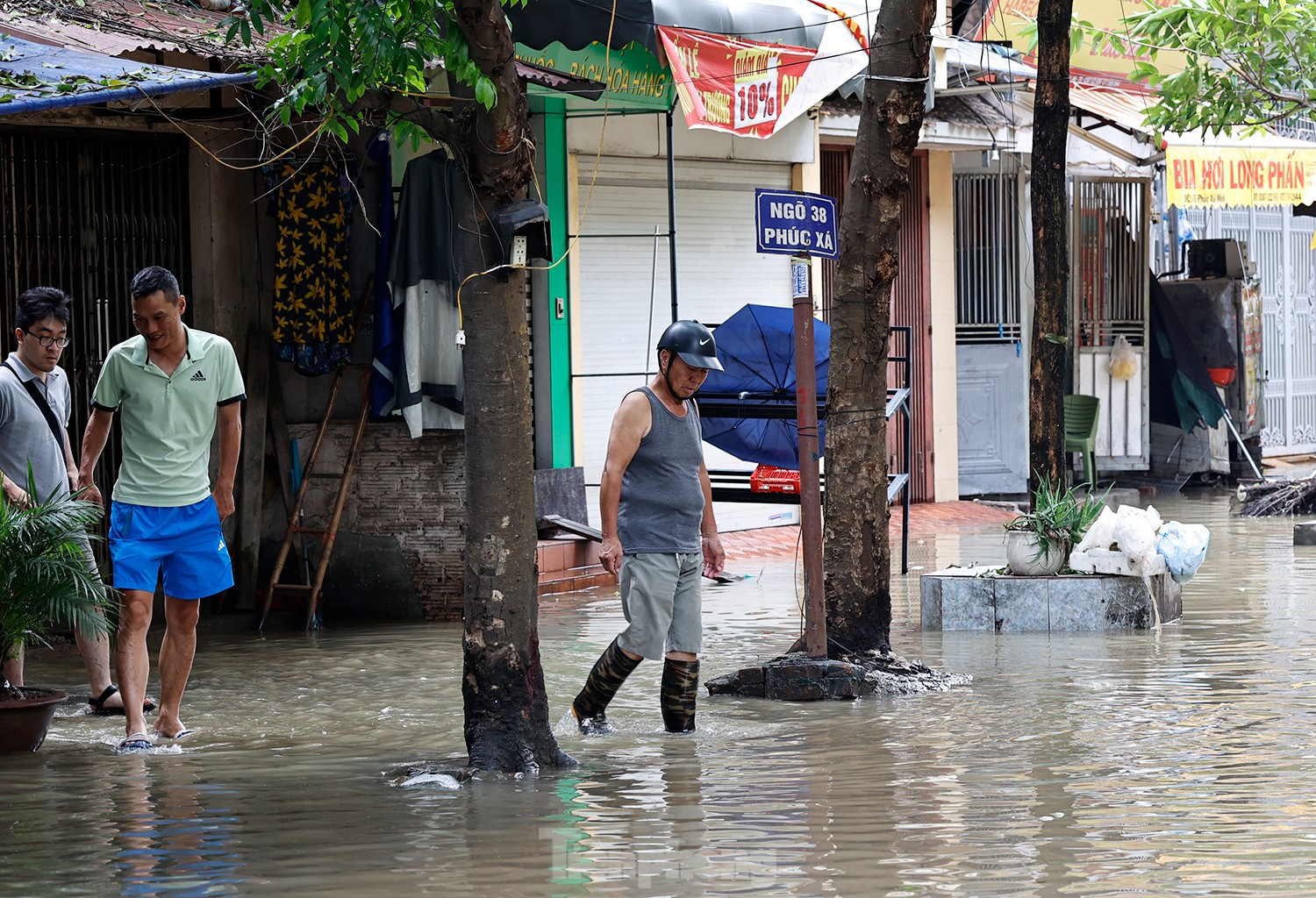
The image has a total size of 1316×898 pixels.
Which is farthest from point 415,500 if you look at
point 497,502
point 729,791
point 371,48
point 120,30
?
point 729,791

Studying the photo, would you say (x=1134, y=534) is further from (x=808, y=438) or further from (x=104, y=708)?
(x=104, y=708)

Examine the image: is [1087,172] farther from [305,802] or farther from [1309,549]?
[305,802]

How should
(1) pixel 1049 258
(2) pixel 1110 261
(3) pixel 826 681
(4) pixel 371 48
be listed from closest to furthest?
(4) pixel 371 48
(3) pixel 826 681
(1) pixel 1049 258
(2) pixel 1110 261

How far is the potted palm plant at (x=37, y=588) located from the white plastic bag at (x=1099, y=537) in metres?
5.81

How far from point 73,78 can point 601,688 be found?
3605 millimetres

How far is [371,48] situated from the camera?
6.45 metres

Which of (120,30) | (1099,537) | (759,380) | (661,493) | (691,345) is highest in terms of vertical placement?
(120,30)

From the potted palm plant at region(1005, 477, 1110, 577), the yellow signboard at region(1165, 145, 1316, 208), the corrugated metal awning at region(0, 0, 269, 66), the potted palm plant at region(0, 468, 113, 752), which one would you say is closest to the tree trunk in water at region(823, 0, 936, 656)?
the potted palm plant at region(1005, 477, 1110, 577)

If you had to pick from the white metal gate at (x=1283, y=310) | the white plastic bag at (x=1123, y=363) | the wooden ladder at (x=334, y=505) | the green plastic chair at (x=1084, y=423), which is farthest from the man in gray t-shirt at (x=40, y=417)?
the white metal gate at (x=1283, y=310)

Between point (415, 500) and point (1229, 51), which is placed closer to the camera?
point (415, 500)

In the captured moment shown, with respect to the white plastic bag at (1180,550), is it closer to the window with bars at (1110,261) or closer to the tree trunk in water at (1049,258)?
the tree trunk in water at (1049,258)

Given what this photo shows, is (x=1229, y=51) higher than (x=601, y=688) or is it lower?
higher

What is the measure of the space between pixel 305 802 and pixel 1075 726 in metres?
3.18

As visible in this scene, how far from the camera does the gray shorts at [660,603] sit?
7277 mm
